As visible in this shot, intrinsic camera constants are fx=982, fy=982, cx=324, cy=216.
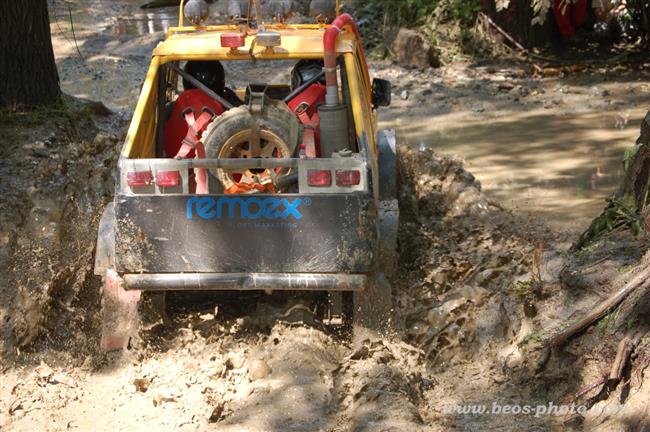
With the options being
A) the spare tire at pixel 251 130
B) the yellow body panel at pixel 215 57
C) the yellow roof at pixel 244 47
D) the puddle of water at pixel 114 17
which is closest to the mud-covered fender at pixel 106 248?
the yellow body panel at pixel 215 57

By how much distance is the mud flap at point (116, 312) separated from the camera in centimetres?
556

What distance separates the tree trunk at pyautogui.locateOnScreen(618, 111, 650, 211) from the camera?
5531mm

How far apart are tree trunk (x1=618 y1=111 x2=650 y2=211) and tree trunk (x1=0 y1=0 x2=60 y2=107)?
5.78 metres

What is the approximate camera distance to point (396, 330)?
18.5 ft

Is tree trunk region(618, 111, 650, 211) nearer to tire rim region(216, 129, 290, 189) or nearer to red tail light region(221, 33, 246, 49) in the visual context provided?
tire rim region(216, 129, 290, 189)

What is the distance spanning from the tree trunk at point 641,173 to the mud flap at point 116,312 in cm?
292

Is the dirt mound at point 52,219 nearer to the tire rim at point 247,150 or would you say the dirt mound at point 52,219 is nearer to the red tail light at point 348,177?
the tire rim at point 247,150

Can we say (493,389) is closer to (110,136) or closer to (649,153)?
(649,153)

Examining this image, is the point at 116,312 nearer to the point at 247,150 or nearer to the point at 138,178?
the point at 138,178

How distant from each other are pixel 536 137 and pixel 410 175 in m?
2.73

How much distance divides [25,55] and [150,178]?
433cm

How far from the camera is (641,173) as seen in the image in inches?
219

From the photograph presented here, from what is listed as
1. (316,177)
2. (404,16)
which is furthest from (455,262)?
(404,16)

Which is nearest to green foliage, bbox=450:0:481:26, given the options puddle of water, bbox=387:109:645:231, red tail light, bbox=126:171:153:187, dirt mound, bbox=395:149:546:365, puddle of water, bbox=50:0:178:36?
puddle of water, bbox=387:109:645:231
